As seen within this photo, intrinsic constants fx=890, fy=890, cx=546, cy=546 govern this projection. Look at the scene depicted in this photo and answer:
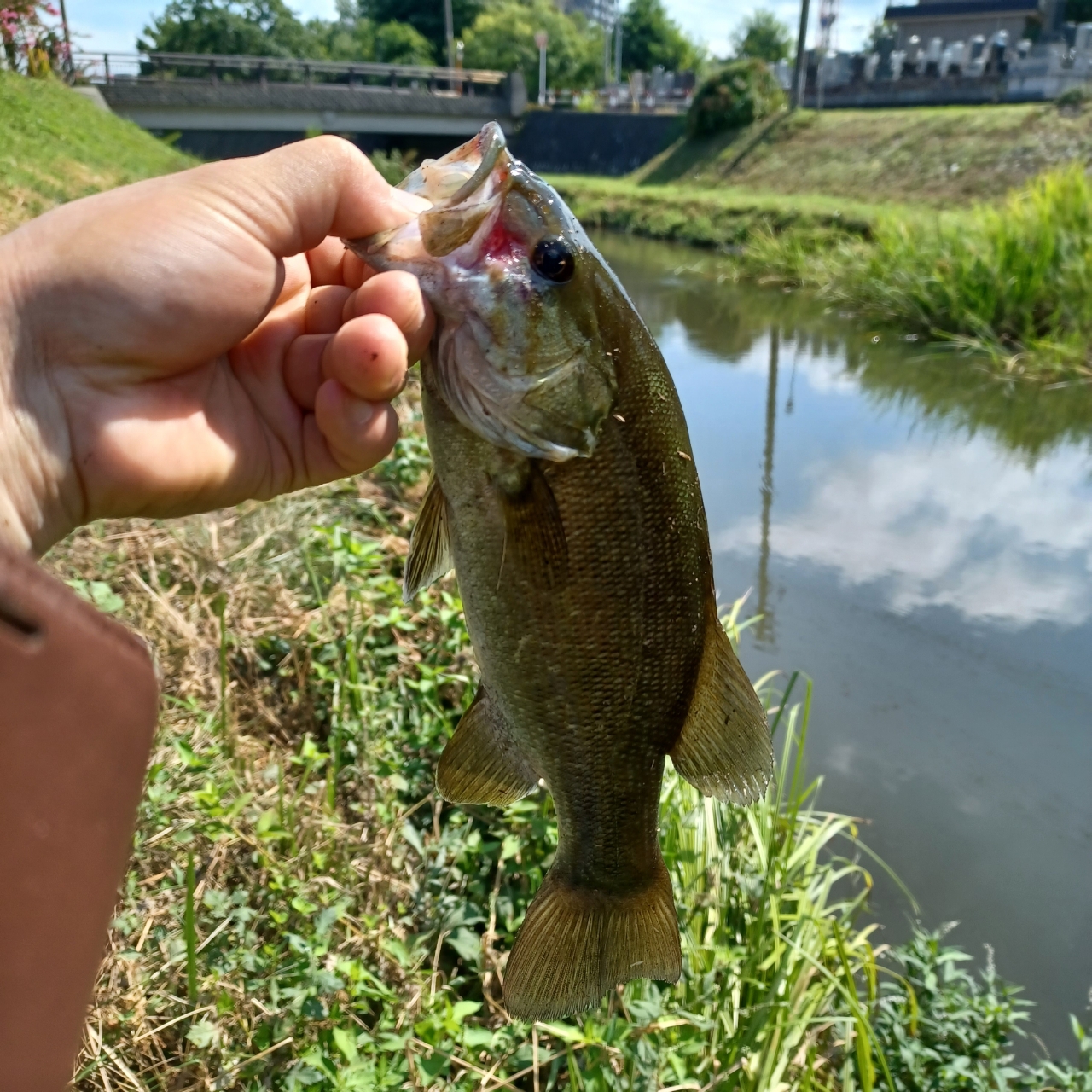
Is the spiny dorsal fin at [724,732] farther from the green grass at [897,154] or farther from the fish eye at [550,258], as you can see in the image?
the green grass at [897,154]

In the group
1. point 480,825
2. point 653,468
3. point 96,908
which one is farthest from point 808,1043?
point 96,908

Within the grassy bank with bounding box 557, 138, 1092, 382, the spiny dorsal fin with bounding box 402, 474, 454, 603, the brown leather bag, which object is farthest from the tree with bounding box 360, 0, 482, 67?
the brown leather bag

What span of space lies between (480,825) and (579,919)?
1.49 meters

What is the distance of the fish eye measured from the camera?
1.66 m

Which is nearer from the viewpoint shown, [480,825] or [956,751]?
[480,825]

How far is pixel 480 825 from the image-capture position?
10.8ft

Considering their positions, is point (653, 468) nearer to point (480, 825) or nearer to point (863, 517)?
point (480, 825)

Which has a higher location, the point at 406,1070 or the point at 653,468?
the point at 653,468

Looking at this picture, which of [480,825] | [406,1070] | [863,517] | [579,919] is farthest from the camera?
[863,517]

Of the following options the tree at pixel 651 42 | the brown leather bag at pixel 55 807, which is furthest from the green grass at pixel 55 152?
the tree at pixel 651 42

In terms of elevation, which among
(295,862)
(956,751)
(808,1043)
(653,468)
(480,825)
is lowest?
(956,751)

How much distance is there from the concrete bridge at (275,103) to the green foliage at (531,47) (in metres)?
19.4

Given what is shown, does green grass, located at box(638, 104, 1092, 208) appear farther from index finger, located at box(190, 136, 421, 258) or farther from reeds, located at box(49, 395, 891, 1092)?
index finger, located at box(190, 136, 421, 258)

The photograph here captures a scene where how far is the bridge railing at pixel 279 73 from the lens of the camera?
30.3 m
